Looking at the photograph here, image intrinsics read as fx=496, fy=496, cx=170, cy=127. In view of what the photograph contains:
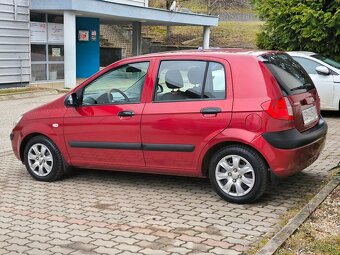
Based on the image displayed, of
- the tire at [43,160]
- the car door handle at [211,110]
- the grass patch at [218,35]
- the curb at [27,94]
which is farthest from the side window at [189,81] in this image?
the grass patch at [218,35]

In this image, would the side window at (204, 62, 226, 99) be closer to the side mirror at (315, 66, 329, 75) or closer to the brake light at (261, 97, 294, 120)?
the brake light at (261, 97, 294, 120)

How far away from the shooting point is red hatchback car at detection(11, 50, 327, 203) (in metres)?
5.24

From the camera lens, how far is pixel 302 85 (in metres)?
5.86

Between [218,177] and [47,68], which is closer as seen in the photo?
[218,177]

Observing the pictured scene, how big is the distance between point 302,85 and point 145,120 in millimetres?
1898

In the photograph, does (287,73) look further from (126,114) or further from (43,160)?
(43,160)

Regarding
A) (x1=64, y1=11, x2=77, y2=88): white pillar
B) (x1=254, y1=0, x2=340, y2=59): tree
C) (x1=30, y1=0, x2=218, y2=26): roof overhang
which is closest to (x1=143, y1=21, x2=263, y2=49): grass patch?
(x1=30, y1=0, x2=218, y2=26): roof overhang

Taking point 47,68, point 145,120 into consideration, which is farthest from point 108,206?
point 47,68

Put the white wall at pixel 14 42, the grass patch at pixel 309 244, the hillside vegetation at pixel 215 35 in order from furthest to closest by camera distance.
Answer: the hillside vegetation at pixel 215 35, the white wall at pixel 14 42, the grass patch at pixel 309 244

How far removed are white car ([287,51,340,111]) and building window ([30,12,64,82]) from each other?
471 inches

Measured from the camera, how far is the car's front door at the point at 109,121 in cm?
590

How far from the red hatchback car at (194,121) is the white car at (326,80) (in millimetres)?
5656

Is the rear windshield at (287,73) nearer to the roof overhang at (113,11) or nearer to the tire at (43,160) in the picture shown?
the tire at (43,160)

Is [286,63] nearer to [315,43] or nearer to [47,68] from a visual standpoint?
[315,43]
